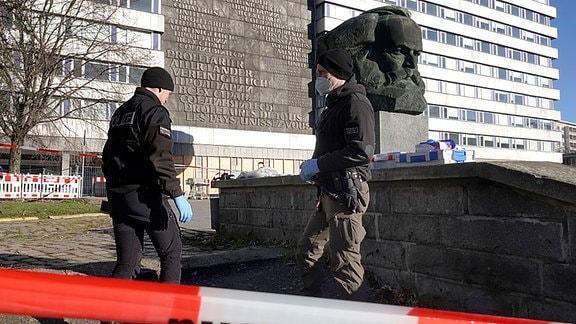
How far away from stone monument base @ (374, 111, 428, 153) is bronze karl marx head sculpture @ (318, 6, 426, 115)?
118 mm

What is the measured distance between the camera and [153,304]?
1297 mm

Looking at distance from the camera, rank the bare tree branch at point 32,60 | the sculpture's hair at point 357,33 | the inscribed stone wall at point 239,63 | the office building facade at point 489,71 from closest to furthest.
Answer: the sculpture's hair at point 357,33 < the bare tree branch at point 32,60 < the inscribed stone wall at point 239,63 < the office building facade at point 489,71

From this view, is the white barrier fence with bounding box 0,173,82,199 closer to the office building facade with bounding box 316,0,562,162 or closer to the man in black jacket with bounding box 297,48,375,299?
the man in black jacket with bounding box 297,48,375,299

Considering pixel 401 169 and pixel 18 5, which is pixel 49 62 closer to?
pixel 18 5

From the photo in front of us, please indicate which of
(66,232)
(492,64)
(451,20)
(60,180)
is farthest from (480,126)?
(66,232)

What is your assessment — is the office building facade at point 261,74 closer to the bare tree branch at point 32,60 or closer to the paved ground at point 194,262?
the bare tree branch at point 32,60

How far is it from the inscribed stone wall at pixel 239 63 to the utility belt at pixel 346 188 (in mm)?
30000

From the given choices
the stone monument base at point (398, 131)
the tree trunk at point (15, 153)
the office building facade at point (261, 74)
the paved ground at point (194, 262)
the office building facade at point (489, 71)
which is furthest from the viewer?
the office building facade at point (489, 71)

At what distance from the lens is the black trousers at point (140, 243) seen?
123 inches

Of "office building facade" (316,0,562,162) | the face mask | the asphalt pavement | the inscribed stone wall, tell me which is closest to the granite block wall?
the face mask

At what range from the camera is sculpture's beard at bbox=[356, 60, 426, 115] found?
25.1 feet

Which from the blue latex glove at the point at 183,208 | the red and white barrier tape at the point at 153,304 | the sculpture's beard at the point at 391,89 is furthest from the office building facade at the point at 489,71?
the red and white barrier tape at the point at 153,304

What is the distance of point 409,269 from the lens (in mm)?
4188

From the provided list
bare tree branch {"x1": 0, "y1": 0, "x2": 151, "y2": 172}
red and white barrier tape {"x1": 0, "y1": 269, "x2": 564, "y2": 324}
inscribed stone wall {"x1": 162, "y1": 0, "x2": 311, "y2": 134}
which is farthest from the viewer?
inscribed stone wall {"x1": 162, "y1": 0, "x2": 311, "y2": 134}
